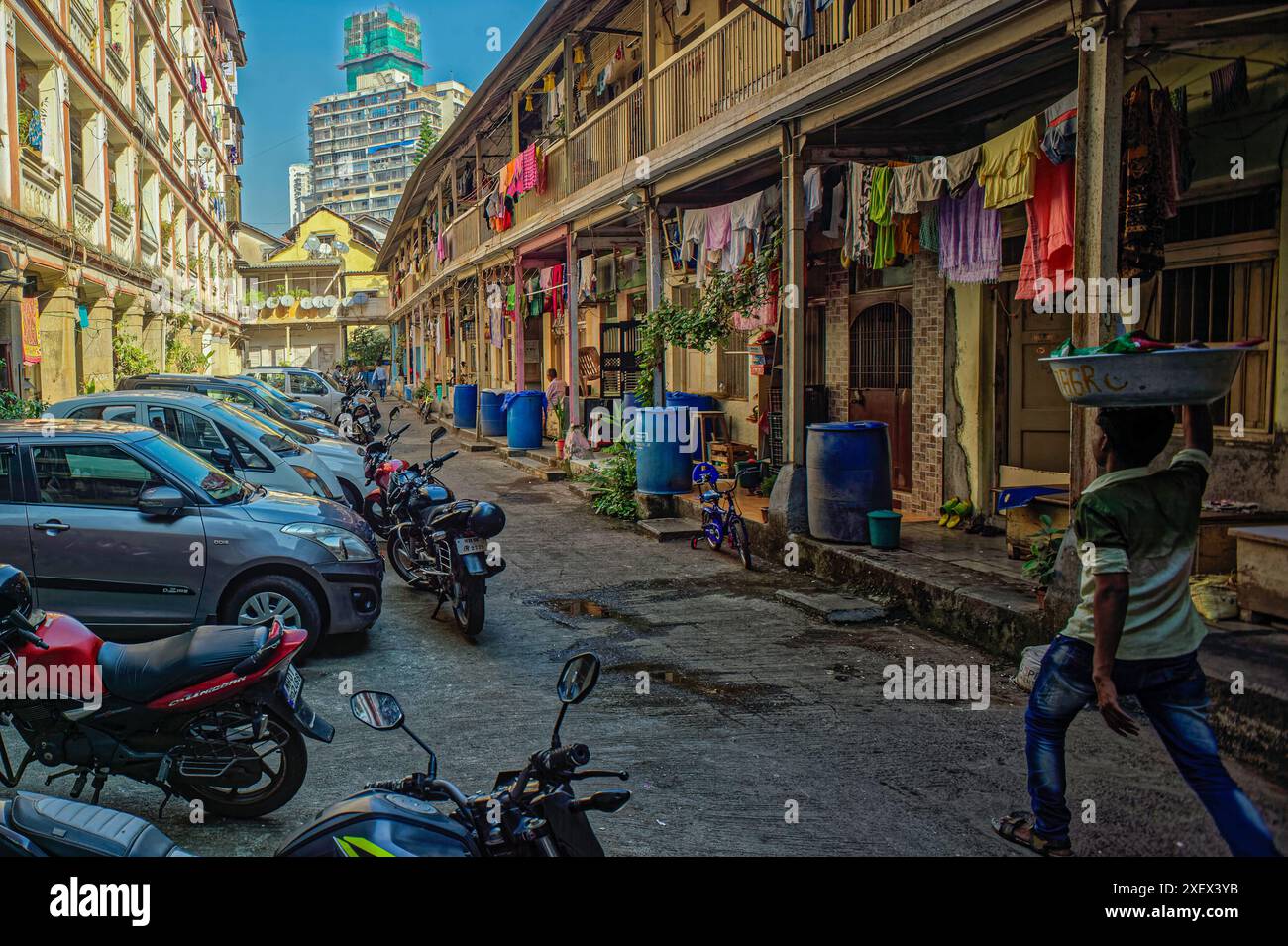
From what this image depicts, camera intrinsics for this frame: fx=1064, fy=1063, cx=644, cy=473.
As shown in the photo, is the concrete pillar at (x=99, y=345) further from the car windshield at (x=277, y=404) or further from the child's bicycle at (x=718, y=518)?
the child's bicycle at (x=718, y=518)

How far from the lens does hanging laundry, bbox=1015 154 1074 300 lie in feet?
25.7

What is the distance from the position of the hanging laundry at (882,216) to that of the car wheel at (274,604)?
616cm

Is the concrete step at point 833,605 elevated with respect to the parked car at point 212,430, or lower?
lower

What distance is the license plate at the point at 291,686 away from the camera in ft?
14.7

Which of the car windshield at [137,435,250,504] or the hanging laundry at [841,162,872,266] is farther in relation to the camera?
the hanging laundry at [841,162,872,266]

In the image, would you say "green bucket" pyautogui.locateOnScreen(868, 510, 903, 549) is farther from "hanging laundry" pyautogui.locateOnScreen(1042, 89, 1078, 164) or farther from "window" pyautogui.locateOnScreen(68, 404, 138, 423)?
"window" pyautogui.locateOnScreen(68, 404, 138, 423)

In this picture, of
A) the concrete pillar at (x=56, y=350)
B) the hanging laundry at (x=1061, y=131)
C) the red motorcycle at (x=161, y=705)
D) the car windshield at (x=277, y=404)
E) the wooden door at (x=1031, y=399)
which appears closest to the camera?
the red motorcycle at (x=161, y=705)

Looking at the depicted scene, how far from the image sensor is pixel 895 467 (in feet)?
39.7

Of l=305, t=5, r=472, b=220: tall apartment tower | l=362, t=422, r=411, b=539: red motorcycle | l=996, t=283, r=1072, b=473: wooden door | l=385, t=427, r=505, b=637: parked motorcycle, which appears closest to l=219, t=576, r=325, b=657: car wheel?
l=385, t=427, r=505, b=637: parked motorcycle

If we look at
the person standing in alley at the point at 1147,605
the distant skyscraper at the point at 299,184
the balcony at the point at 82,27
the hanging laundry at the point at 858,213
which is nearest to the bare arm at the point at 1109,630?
the person standing in alley at the point at 1147,605

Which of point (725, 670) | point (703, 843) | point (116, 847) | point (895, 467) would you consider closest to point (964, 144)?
point (895, 467)

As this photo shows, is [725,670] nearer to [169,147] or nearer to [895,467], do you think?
[895,467]

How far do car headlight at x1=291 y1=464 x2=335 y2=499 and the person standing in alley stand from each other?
8218mm

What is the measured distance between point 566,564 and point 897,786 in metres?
5.99
